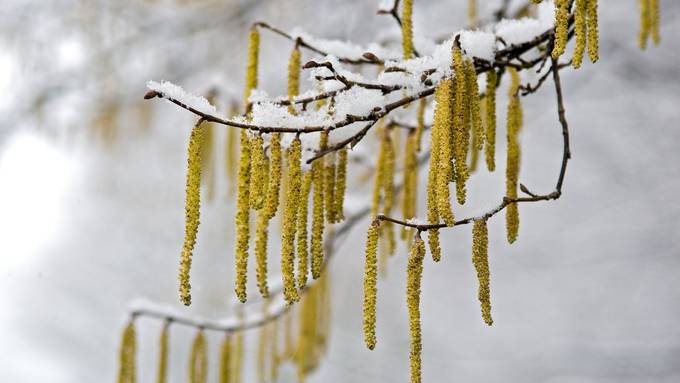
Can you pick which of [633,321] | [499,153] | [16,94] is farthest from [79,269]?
[633,321]

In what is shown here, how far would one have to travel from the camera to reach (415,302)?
81 cm

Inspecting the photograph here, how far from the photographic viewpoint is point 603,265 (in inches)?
183

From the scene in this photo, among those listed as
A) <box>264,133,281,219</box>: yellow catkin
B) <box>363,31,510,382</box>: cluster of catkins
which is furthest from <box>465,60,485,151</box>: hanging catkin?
<box>264,133,281,219</box>: yellow catkin

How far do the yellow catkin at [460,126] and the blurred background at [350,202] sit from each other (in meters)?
0.42

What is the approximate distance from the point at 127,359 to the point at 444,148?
95 cm

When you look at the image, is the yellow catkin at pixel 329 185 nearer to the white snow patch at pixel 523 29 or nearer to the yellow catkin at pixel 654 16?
the white snow patch at pixel 523 29

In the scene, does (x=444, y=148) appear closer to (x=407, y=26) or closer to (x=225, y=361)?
(x=407, y=26)

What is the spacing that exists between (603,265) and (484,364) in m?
1.12

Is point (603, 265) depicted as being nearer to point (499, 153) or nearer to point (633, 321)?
point (633, 321)

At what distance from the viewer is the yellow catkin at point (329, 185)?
0.93 m

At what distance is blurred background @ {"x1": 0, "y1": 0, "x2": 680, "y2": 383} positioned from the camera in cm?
337

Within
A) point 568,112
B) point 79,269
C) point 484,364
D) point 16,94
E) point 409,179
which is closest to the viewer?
point 409,179

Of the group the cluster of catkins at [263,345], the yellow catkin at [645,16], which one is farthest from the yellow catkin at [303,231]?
the cluster of catkins at [263,345]

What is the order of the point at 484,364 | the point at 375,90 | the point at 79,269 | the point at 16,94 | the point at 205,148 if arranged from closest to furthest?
the point at 375,90
the point at 205,148
the point at 16,94
the point at 484,364
the point at 79,269
